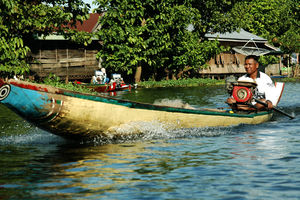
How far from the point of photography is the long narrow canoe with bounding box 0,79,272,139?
8750 millimetres

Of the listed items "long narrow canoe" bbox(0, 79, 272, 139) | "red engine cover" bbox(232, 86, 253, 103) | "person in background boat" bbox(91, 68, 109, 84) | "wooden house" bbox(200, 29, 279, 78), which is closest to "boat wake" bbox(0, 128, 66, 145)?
"long narrow canoe" bbox(0, 79, 272, 139)

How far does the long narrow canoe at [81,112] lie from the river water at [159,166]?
0.91 ft

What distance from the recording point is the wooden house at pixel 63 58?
31.4 meters

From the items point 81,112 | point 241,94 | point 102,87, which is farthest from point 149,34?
point 81,112

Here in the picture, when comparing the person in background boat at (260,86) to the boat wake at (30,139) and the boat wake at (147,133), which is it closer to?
the boat wake at (147,133)

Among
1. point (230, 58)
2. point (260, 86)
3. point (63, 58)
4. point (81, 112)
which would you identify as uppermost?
point (230, 58)

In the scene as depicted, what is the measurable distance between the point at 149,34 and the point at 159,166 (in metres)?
26.0

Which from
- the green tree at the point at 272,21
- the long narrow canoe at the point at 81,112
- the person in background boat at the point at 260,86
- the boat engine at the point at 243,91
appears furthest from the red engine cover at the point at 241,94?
the green tree at the point at 272,21

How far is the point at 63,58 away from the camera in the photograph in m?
32.7

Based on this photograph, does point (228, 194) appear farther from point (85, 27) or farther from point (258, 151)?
point (85, 27)

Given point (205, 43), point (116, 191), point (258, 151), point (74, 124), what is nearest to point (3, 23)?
point (74, 124)

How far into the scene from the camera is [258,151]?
894 cm

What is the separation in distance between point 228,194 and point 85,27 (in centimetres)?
3662

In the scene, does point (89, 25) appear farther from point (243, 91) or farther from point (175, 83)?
point (243, 91)
